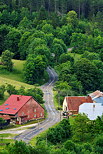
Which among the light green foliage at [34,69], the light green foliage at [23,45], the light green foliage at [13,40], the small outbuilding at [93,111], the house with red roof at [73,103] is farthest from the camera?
the light green foliage at [13,40]

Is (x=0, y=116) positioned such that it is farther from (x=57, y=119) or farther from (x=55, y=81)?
(x=55, y=81)

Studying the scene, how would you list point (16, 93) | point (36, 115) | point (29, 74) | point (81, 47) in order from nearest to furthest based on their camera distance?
point (36, 115), point (16, 93), point (29, 74), point (81, 47)

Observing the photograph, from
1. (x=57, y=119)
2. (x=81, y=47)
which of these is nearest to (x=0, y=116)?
(x=57, y=119)

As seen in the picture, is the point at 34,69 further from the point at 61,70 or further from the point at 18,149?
the point at 18,149

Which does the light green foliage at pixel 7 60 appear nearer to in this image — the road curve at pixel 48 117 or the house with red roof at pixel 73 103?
the road curve at pixel 48 117

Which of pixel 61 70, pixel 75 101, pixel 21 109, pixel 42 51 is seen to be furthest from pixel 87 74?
pixel 21 109

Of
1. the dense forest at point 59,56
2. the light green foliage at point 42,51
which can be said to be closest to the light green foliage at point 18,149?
the dense forest at point 59,56

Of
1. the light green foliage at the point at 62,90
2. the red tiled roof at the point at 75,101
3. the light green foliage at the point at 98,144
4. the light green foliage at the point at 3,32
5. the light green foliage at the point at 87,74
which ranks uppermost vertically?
the light green foliage at the point at 3,32
